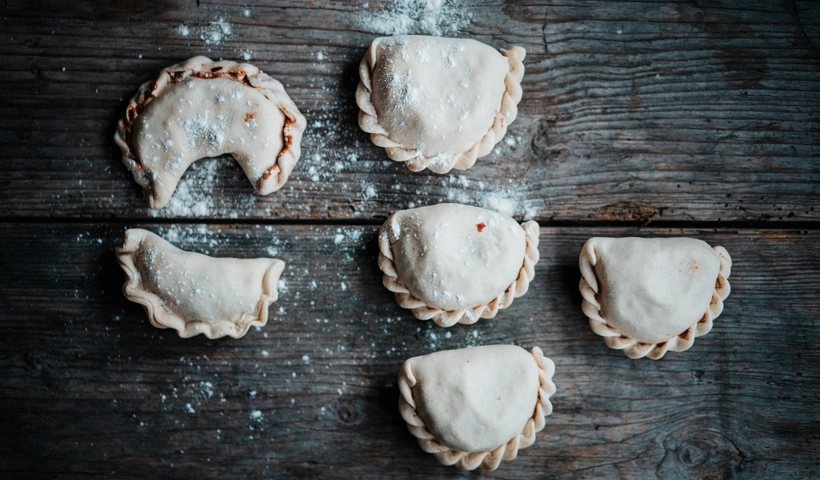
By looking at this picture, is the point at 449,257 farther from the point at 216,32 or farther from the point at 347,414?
the point at 216,32

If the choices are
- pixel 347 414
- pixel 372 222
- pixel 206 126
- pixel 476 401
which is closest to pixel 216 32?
pixel 206 126

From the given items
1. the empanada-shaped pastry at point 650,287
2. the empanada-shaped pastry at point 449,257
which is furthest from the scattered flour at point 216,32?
the empanada-shaped pastry at point 650,287

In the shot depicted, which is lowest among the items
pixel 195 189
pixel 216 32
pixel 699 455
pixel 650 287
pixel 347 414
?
pixel 699 455

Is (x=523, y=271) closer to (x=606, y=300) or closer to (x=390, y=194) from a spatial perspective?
(x=606, y=300)

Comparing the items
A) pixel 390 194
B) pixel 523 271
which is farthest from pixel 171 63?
pixel 523 271

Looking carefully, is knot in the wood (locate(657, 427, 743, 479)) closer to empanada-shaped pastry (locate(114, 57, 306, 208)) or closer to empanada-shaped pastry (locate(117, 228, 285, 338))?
empanada-shaped pastry (locate(117, 228, 285, 338))
